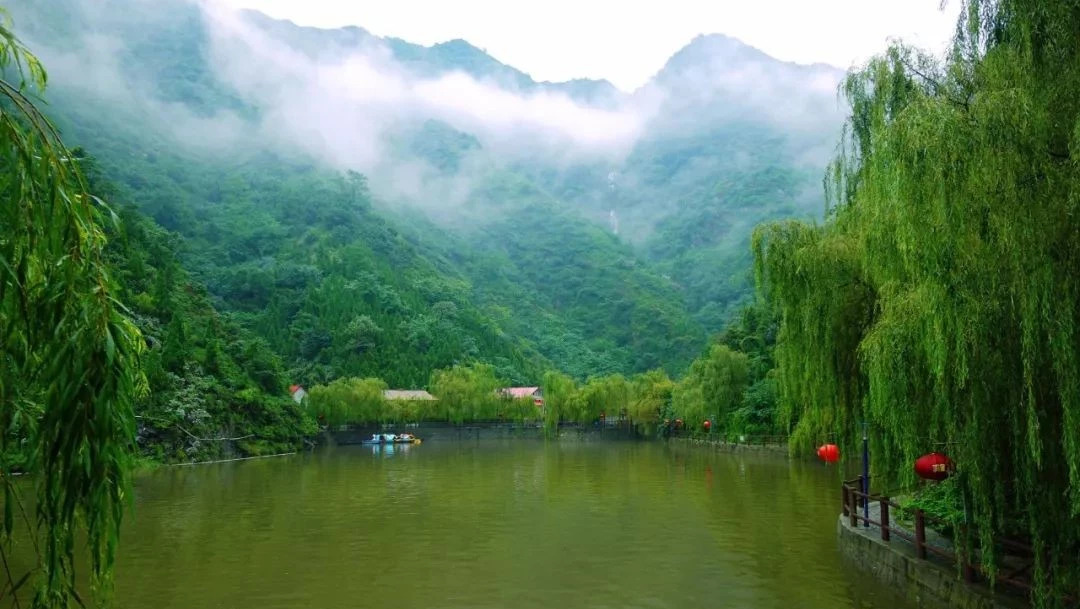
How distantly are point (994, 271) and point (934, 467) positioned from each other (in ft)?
12.4

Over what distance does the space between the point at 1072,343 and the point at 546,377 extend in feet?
213

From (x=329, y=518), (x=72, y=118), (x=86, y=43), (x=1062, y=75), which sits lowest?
(x=329, y=518)

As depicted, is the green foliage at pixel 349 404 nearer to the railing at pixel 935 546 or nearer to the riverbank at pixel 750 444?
the riverbank at pixel 750 444

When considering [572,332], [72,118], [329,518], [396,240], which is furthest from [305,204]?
[329,518]

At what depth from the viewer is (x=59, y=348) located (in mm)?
3303

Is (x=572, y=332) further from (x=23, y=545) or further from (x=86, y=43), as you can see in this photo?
(x=86, y=43)

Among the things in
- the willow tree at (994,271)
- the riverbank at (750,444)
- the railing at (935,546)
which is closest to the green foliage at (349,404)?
the riverbank at (750,444)

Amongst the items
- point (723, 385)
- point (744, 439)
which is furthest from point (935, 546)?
point (723, 385)

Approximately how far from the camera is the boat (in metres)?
65.1

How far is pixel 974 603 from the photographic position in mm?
9219

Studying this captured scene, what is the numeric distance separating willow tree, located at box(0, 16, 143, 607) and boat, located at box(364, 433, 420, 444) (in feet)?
207

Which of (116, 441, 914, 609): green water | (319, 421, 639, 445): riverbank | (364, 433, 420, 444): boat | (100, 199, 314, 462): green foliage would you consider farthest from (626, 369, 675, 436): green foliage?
(116, 441, 914, 609): green water

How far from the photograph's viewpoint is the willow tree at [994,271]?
6.71 meters

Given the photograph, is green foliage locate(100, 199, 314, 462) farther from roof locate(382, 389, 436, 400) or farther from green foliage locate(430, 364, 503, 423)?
green foliage locate(430, 364, 503, 423)
